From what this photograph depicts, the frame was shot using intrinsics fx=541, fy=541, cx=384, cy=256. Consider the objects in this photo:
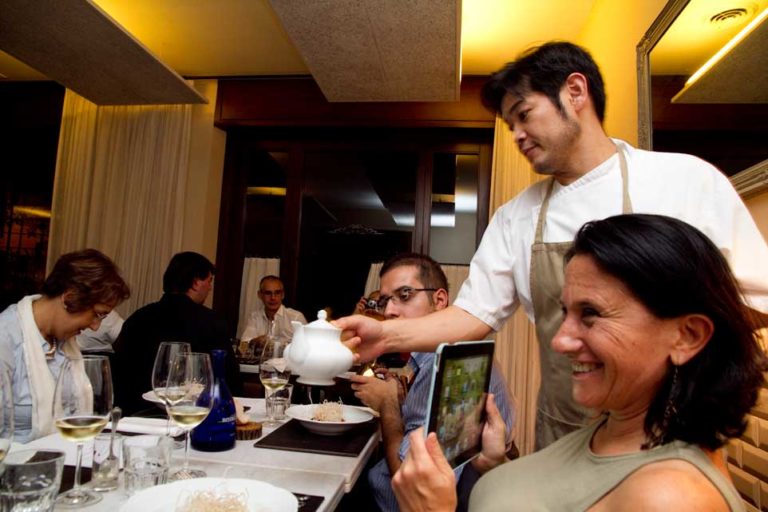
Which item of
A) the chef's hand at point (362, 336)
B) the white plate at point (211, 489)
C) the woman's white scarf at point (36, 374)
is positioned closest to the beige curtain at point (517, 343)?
the chef's hand at point (362, 336)

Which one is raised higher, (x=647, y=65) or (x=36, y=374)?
(x=647, y=65)

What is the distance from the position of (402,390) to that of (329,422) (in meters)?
0.40

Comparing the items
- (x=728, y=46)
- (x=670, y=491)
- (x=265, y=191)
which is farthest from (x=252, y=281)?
(x=670, y=491)

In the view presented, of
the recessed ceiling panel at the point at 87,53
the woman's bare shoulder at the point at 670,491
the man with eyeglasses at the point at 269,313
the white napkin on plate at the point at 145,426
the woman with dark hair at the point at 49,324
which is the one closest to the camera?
the woman's bare shoulder at the point at 670,491

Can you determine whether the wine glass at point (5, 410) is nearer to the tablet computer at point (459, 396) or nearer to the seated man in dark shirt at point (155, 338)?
the tablet computer at point (459, 396)

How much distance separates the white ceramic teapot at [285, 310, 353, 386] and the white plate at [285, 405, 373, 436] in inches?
20.4

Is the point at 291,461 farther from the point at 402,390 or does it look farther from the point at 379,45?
the point at 379,45

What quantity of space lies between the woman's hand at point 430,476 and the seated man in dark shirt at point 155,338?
1916 millimetres

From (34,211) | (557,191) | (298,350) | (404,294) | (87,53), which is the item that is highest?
(87,53)

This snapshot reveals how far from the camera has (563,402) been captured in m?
1.38

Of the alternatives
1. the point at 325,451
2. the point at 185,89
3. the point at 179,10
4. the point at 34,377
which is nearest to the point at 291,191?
the point at 185,89

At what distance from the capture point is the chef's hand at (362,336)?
4.52 ft

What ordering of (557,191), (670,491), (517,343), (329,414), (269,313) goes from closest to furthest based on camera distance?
1. (670,491)
2. (557,191)
3. (329,414)
4. (517,343)
5. (269,313)

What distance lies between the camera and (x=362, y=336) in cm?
143
